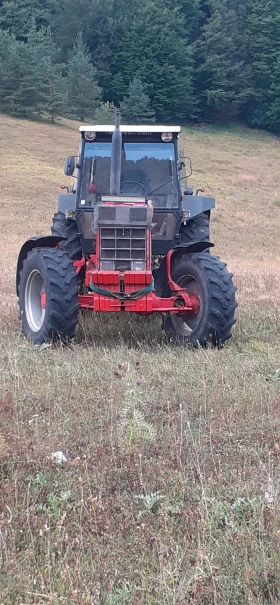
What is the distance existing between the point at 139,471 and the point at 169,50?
62.5 m

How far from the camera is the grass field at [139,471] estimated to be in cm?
278

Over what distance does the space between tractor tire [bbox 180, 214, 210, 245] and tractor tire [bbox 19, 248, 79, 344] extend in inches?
64.3

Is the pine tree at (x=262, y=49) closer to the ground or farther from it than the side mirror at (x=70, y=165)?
farther from it

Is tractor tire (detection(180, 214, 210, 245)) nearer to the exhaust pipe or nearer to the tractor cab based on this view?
the tractor cab

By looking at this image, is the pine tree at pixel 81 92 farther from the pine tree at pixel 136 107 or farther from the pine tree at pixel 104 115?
the pine tree at pixel 136 107

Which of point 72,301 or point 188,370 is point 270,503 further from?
point 72,301

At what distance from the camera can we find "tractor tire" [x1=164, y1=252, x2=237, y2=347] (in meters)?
6.83

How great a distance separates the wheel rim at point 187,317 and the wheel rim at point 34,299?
1.44m

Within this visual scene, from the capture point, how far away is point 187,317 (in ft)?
23.9

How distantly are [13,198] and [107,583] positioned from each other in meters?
24.3

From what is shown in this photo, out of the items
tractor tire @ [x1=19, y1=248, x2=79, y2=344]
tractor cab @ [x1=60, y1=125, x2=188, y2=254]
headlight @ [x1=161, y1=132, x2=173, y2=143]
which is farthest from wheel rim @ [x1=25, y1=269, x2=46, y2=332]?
headlight @ [x1=161, y1=132, x2=173, y2=143]

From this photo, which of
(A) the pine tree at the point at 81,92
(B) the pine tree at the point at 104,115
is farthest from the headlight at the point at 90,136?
(A) the pine tree at the point at 81,92

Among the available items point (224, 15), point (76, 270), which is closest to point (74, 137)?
point (224, 15)

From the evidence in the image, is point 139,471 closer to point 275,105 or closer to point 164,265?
point 164,265
